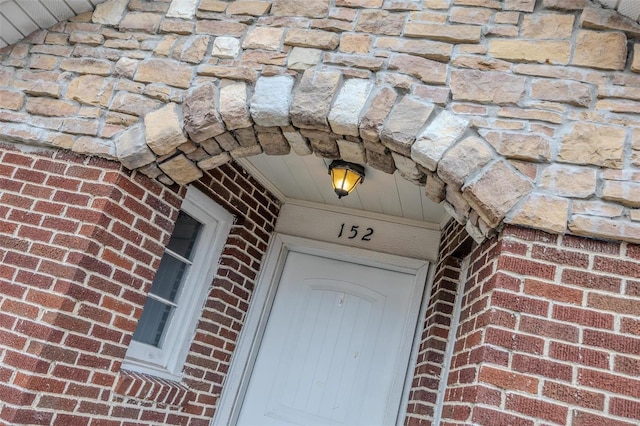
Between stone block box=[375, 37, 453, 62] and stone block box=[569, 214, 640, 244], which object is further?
stone block box=[375, 37, 453, 62]

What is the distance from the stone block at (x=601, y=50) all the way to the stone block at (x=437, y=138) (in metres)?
0.57

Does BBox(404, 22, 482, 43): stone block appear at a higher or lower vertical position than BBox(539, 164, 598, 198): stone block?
higher

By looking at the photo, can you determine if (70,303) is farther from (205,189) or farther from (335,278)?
(335,278)

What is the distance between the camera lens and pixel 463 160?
222 centimetres

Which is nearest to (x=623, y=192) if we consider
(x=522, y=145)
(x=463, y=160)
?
(x=522, y=145)

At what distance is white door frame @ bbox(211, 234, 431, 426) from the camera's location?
3475 mm

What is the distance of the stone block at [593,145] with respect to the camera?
2145 millimetres

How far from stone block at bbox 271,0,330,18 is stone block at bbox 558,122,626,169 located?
128cm

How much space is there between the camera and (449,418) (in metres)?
2.20

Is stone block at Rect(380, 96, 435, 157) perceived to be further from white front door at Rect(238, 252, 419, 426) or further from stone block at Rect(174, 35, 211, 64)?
white front door at Rect(238, 252, 419, 426)

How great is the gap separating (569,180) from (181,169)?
6.02 feet

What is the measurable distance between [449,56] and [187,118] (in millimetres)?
1261

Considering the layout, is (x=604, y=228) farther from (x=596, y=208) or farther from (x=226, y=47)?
(x=226, y=47)

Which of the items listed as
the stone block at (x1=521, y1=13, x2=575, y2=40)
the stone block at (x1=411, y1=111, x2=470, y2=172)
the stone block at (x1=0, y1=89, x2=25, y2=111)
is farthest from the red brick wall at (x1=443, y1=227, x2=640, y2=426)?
the stone block at (x1=0, y1=89, x2=25, y2=111)
